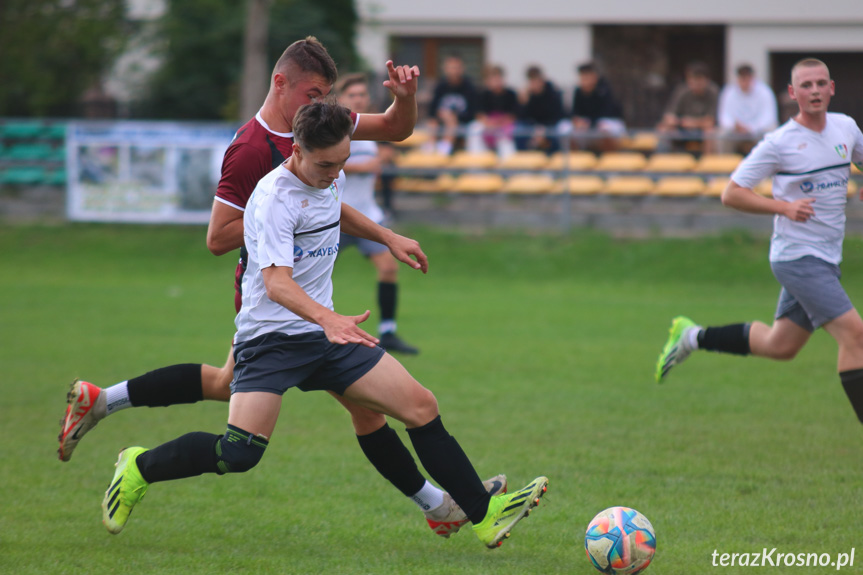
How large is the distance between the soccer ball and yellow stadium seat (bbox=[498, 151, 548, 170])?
37.0 ft

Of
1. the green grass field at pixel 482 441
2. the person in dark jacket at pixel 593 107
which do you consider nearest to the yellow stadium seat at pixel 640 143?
the person in dark jacket at pixel 593 107

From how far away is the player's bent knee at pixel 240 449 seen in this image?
3.83m

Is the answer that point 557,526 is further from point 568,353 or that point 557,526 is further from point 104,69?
point 104,69

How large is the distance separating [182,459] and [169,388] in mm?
824

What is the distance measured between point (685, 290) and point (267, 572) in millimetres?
9804

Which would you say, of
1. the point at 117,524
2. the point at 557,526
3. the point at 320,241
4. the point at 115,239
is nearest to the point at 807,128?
the point at 557,526

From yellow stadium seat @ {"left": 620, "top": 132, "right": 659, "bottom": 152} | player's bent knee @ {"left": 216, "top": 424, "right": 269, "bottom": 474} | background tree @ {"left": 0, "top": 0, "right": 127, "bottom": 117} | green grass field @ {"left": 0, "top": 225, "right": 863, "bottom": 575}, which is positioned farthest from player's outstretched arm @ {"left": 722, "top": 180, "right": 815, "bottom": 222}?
background tree @ {"left": 0, "top": 0, "right": 127, "bottom": 117}

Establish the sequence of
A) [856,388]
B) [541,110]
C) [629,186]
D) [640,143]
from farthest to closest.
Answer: [640,143] < [541,110] < [629,186] < [856,388]

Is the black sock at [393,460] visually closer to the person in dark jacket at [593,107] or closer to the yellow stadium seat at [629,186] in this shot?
the yellow stadium seat at [629,186]

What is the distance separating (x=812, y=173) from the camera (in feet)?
17.7

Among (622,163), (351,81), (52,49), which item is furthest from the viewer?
(52,49)

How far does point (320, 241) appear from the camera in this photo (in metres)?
3.94

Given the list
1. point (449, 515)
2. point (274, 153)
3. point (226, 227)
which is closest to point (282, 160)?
point (274, 153)

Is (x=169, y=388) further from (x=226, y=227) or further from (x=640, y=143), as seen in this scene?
(x=640, y=143)
